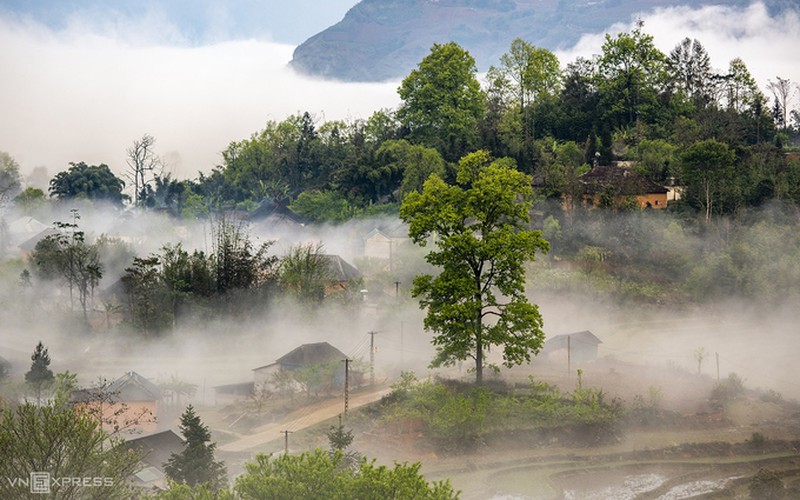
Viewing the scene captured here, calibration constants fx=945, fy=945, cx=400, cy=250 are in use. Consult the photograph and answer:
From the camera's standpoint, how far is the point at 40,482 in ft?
75.1

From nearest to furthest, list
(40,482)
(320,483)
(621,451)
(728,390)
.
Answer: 1. (40,482)
2. (320,483)
3. (621,451)
4. (728,390)

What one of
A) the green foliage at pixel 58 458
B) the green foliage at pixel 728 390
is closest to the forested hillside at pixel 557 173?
the green foliage at pixel 728 390

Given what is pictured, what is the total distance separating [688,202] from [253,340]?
32.1 meters

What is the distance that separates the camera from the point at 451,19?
17025cm

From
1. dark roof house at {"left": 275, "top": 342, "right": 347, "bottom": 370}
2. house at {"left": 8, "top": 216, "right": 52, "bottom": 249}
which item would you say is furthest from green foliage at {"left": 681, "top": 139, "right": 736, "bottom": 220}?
house at {"left": 8, "top": 216, "right": 52, "bottom": 249}

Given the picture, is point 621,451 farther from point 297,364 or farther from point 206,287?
point 206,287

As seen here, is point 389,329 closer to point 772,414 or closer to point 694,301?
point 694,301

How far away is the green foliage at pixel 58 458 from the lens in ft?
74.8

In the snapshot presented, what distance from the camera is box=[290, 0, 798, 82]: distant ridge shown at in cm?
15938

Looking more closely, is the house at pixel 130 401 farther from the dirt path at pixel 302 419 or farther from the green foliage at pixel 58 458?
the green foliage at pixel 58 458

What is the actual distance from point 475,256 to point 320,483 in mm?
19115

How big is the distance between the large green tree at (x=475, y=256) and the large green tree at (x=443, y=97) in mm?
44800

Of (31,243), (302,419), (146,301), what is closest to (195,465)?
(302,419)

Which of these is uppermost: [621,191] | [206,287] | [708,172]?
[708,172]
